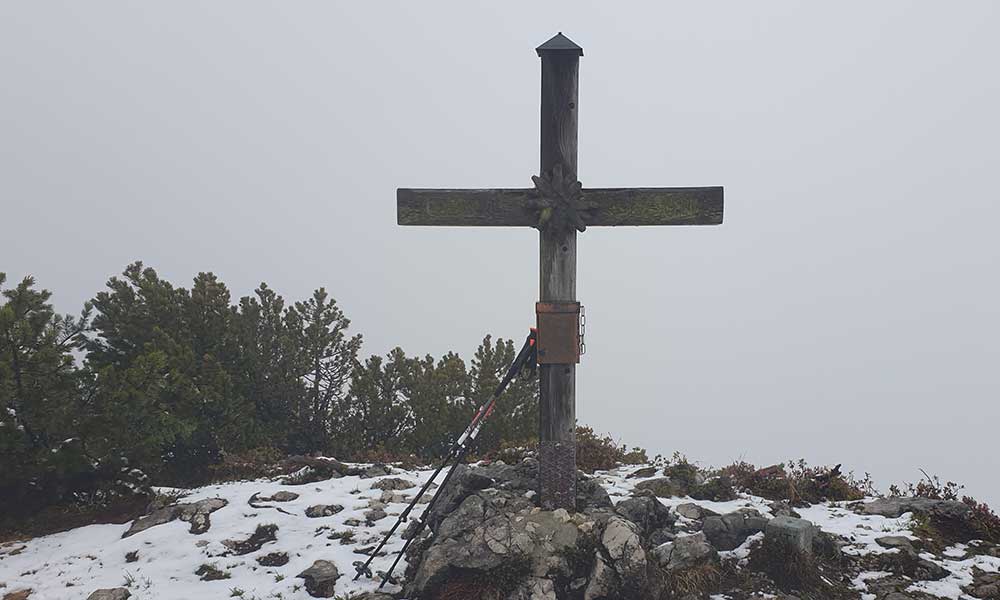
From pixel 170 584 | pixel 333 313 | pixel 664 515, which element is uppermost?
pixel 333 313

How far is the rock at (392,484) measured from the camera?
401 inches

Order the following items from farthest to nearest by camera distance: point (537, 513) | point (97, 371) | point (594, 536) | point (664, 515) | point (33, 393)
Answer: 1. point (97, 371)
2. point (33, 393)
3. point (664, 515)
4. point (537, 513)
5. point (594, 536)

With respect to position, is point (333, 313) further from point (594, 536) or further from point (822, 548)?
point (822, 548)

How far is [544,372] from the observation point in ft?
24.8

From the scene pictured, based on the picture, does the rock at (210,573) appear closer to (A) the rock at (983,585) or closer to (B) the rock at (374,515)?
(B) the rock at (374,515)

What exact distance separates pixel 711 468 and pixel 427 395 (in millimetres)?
6924

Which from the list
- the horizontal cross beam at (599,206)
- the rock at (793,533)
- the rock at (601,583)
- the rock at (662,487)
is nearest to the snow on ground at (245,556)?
the rock at (662,487)

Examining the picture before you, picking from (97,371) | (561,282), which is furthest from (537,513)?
(97,371)

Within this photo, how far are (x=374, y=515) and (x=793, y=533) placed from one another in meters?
5.40

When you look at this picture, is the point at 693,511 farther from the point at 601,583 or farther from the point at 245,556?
the point at 245,556

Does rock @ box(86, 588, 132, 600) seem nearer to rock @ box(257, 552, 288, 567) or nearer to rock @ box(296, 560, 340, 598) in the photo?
rock @ box(257, 552, 288, 567)

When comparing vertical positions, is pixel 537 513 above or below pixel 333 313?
below

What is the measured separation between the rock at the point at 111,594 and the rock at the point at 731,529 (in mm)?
6834

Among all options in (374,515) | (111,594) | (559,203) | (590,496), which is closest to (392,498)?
(374,515)
